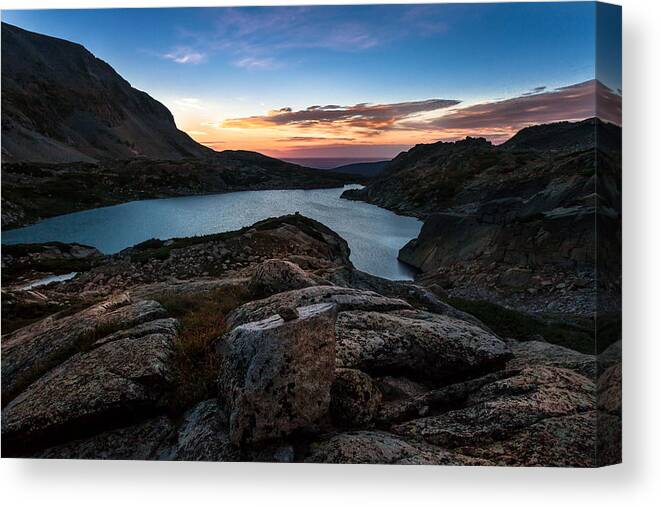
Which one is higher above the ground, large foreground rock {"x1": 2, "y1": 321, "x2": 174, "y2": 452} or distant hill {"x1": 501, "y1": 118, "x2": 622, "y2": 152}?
distant hill {"x1": 501, "y1": 118, "x2": 622, "y2": 152}

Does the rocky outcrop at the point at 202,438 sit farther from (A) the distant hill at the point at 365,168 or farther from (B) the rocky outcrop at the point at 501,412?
(A) the distant hill at the point at 365,168

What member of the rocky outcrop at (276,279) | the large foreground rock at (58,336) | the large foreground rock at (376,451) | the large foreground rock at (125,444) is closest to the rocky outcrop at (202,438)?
the large foreground rock at (125,444)

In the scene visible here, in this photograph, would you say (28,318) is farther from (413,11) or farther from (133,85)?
(413,11)

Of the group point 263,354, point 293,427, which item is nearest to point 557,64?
point 263,354

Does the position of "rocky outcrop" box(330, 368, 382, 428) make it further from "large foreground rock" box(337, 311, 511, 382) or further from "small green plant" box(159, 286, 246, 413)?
"small green plant" box(159, 286, 246, 413)

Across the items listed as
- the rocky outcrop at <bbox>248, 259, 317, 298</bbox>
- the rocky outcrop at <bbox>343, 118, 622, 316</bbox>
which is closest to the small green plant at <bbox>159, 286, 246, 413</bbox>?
the rocky outcrop at <bbox>248, 259, 317, 298</bbox>

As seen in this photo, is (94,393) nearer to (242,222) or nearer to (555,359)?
(242,222)
